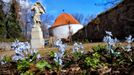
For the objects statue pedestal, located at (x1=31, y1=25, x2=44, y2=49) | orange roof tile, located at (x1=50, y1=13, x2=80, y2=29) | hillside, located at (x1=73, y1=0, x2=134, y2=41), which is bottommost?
statue pedestal, located at (x1=31, y1=25, x2=44, y2=49)

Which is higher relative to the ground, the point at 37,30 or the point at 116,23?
the point at 116,23

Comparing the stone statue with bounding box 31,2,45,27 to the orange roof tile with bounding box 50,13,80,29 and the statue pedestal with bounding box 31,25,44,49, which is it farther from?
the orange roof tile with bounding box 50,13,80,29

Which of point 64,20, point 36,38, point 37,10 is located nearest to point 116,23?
point 37,10

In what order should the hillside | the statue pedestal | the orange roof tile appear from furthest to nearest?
1. the orange roof tile
2. the hillside
3. the statue pedestal

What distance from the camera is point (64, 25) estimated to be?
240 ft

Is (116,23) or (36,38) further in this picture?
(116,23)

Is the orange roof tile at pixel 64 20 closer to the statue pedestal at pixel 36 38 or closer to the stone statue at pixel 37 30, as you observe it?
the stone statue at pixel 37 30

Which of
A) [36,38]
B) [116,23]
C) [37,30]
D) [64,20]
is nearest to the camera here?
[36,38]

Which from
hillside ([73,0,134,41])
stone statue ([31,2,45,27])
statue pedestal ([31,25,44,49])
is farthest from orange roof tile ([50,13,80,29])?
statue pedestal ([31,25,44,49])

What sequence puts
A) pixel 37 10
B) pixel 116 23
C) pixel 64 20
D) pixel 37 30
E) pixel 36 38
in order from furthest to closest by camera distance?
pixel 64 20 → pixel 116 23 → pixel 37 10 → pixel 37 30 → pixel 36 38

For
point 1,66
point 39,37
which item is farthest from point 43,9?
point 1,66

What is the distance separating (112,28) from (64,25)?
5001 cm

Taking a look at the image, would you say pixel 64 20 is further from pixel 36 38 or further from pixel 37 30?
pixel 36 38

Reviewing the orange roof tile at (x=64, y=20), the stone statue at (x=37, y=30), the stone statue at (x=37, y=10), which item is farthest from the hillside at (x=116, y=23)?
the orange roof tile at (x=64, y=20)
